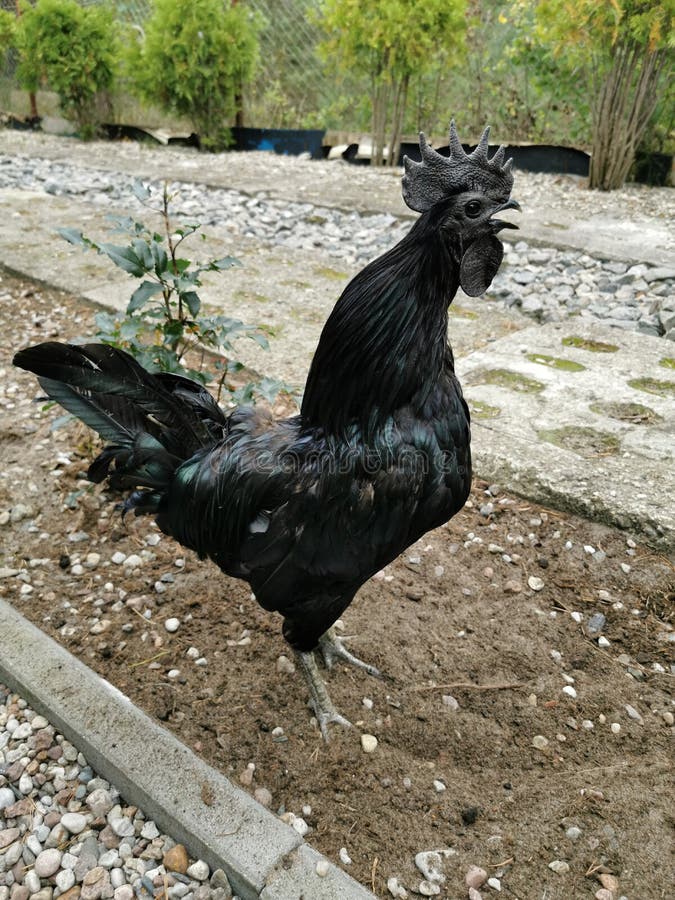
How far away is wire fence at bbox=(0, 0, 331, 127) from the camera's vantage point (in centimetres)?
1320

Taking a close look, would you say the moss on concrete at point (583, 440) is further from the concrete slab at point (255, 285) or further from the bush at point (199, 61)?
the bush at point (199, 61)

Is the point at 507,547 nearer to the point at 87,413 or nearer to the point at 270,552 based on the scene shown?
the point at 270,552

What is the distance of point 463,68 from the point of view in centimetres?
1196

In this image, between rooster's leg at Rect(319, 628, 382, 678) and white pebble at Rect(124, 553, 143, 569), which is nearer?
rooster's leg at Rect(319, 628, 382, 678)

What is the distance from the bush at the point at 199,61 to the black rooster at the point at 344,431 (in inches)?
449

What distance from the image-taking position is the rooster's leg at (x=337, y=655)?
269cm

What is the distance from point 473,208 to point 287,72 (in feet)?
44.9

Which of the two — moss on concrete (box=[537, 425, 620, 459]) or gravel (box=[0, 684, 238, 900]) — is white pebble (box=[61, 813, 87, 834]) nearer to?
gravel (box=[0, 684, 238, 900])

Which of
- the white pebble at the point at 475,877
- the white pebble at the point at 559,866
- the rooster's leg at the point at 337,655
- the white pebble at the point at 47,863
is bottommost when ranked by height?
the white pebble at the point at 47,863

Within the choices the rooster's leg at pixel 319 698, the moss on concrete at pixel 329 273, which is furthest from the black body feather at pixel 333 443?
the moss on concrete at pixel 329 273

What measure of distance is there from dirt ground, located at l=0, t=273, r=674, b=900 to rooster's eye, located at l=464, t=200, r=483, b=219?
5.61ft

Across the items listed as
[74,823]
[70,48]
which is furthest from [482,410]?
[70,48]

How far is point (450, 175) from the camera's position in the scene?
5.98ft

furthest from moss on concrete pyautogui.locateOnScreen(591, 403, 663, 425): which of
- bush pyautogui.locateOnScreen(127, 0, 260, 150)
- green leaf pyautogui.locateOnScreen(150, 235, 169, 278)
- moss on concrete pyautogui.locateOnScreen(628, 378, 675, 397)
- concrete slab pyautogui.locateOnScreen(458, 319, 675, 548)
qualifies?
bush pyautogui.locateOnScreen(127, 0, 260, 150)
